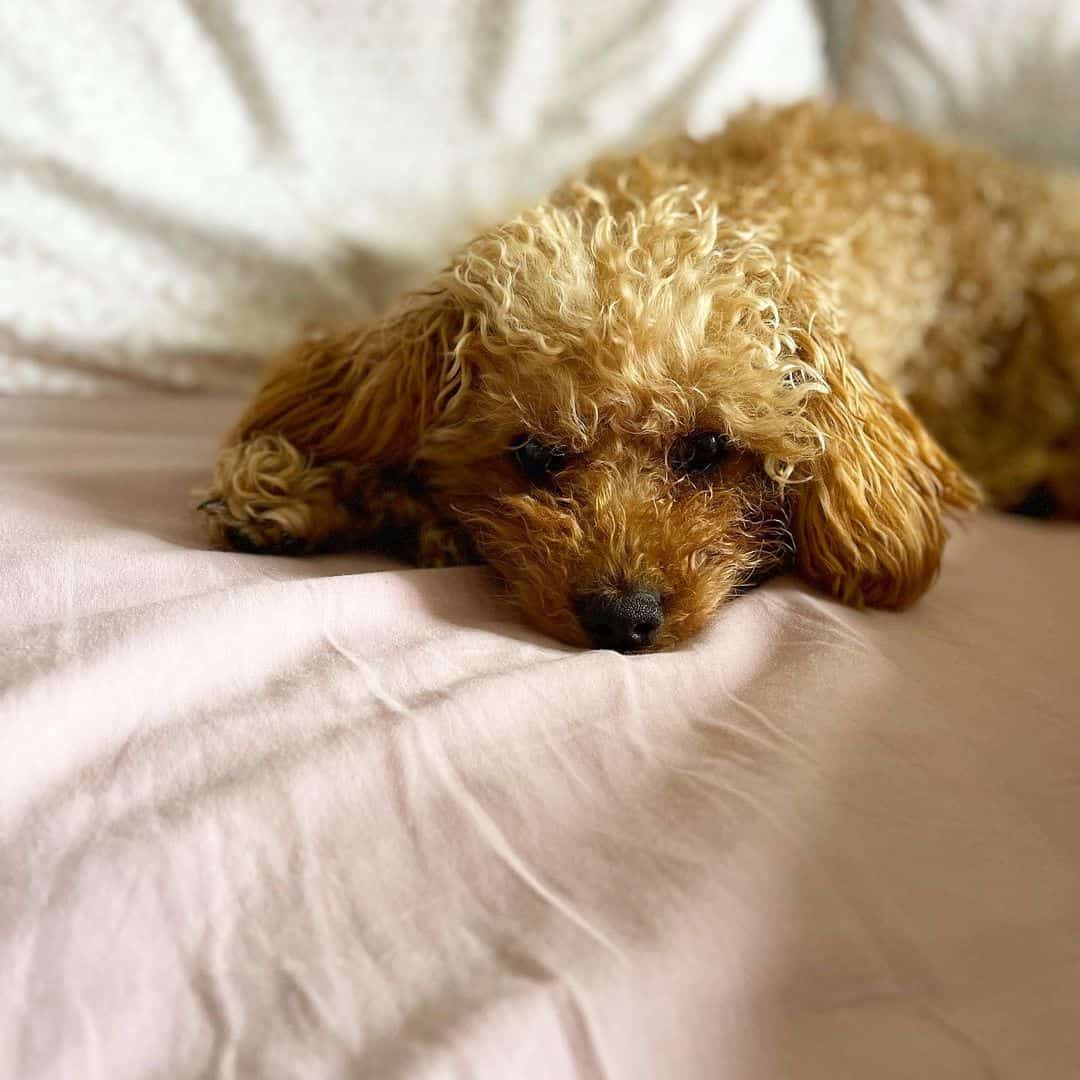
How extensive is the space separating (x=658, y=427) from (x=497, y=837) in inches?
24.7

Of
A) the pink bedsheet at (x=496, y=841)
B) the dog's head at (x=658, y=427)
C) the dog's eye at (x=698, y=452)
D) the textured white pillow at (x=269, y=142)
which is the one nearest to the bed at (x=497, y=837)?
the pink bedsheet at (x=496, y=841)

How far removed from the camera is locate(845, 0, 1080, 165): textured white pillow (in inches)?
84.5

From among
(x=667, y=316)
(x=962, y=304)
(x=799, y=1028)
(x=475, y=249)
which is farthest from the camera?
(x=962, y=304)

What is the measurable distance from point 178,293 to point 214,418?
23 centimetres

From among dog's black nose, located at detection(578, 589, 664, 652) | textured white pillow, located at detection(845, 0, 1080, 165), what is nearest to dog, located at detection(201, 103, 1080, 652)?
dog's black nose, located at detection(578, 589, 664, 652)

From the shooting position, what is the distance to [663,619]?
1.20m

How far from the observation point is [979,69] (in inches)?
86.9

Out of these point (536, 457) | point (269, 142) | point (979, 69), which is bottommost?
point (536, 457)

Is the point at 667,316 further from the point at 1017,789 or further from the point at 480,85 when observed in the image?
the point at 480,85

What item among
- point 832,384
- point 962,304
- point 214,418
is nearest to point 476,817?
point 832,384

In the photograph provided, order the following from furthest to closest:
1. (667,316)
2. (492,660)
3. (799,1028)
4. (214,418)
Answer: (214,418) < (667,316) < (492,660) < (799,1028)

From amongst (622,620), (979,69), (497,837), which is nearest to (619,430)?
(622,620)

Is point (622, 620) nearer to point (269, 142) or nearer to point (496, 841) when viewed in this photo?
point (496, 841)

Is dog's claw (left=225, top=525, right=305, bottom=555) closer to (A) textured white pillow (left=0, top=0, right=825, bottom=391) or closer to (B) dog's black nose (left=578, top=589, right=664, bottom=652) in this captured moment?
(B) dog's black nose (left=578, top=589, right=664, bottom=652)
